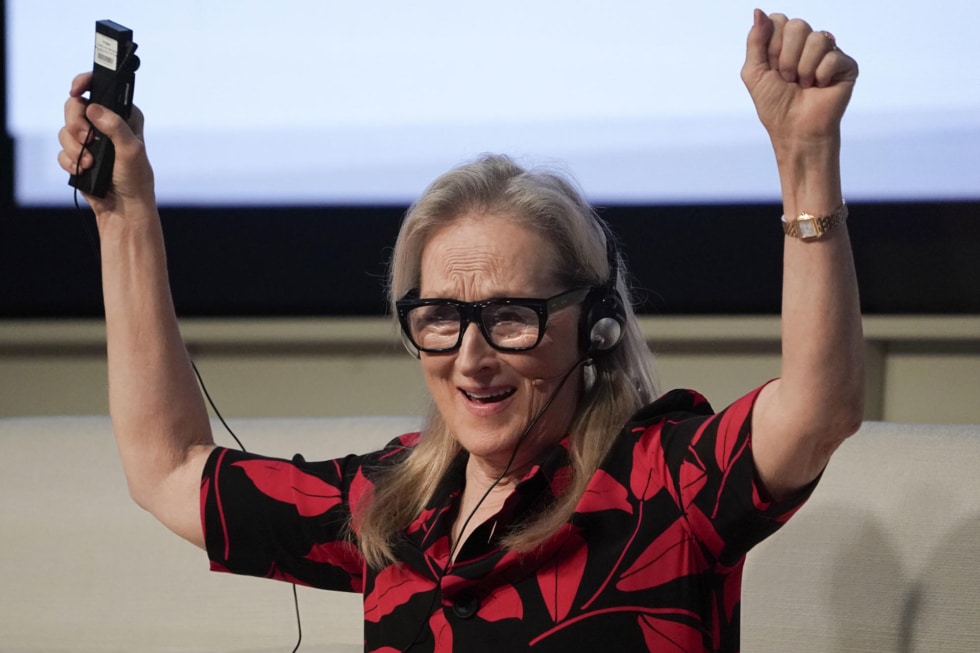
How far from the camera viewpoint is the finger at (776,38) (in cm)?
92

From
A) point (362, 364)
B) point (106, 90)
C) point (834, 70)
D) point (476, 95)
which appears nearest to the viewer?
point (834, 70)

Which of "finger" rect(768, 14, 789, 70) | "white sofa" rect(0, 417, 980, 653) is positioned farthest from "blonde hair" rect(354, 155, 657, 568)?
"white sofa" rect(0, 417, 980, 653)

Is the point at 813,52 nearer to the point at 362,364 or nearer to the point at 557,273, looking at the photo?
the point at 557,273

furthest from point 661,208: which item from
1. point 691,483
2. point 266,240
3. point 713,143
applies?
point 691,483

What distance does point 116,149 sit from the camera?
4.29 feet

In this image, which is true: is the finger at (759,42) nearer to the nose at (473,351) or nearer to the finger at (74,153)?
the nose at (473,351)

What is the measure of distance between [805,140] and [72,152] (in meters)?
0.80

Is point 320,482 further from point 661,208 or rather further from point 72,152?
point 661,208

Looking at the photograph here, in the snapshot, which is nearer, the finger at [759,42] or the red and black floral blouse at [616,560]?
the finger at [759,42]

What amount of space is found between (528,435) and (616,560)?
19 cm

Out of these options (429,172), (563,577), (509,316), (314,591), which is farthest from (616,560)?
(429,172)

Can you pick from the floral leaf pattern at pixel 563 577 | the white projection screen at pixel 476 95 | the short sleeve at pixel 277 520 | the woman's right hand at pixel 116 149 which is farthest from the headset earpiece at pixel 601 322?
the white projection screen at pixel 476 95

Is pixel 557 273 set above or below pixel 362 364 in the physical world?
above

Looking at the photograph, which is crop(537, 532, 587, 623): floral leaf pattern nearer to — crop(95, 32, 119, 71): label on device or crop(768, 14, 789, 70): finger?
crop(768, 14, 789, 70): finger
